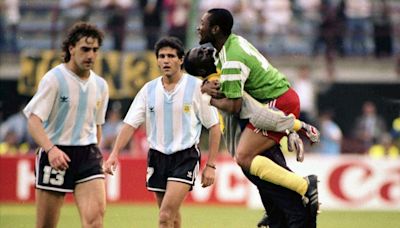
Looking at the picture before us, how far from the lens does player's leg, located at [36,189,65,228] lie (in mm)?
10031

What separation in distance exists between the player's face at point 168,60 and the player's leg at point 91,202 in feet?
4.38

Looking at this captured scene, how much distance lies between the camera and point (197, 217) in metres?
17.3

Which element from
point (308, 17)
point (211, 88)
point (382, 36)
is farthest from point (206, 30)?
point (308, 17)

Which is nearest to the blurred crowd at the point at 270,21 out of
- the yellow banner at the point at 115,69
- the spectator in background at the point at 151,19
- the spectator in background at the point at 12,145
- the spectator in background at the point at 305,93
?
the spectator in background at the point at 151,19

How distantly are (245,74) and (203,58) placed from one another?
0.44m

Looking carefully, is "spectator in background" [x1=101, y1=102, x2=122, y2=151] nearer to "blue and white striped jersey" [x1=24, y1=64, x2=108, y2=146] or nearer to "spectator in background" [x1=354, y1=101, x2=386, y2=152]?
"spectator in background" [x1=354, y1=101, x2=386, y2=152]

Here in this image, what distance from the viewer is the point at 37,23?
26.2 m

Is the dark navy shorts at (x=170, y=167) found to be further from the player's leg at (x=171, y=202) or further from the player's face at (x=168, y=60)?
the player's face at (x=168, y=60)

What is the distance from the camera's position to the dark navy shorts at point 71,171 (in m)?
10.2

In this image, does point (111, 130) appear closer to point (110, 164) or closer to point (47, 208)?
point (110, 164)

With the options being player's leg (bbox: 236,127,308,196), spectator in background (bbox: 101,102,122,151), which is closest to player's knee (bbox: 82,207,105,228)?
player's leg (bbox: 236,127,308,196)

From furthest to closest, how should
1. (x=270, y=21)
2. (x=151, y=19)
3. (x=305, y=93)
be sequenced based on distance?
(x=151, y=19) < (x=270, y=21) < (x=305, y=93)

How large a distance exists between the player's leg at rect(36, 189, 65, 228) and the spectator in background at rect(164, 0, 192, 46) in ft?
45.3

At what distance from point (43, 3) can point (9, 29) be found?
65.7 inches
